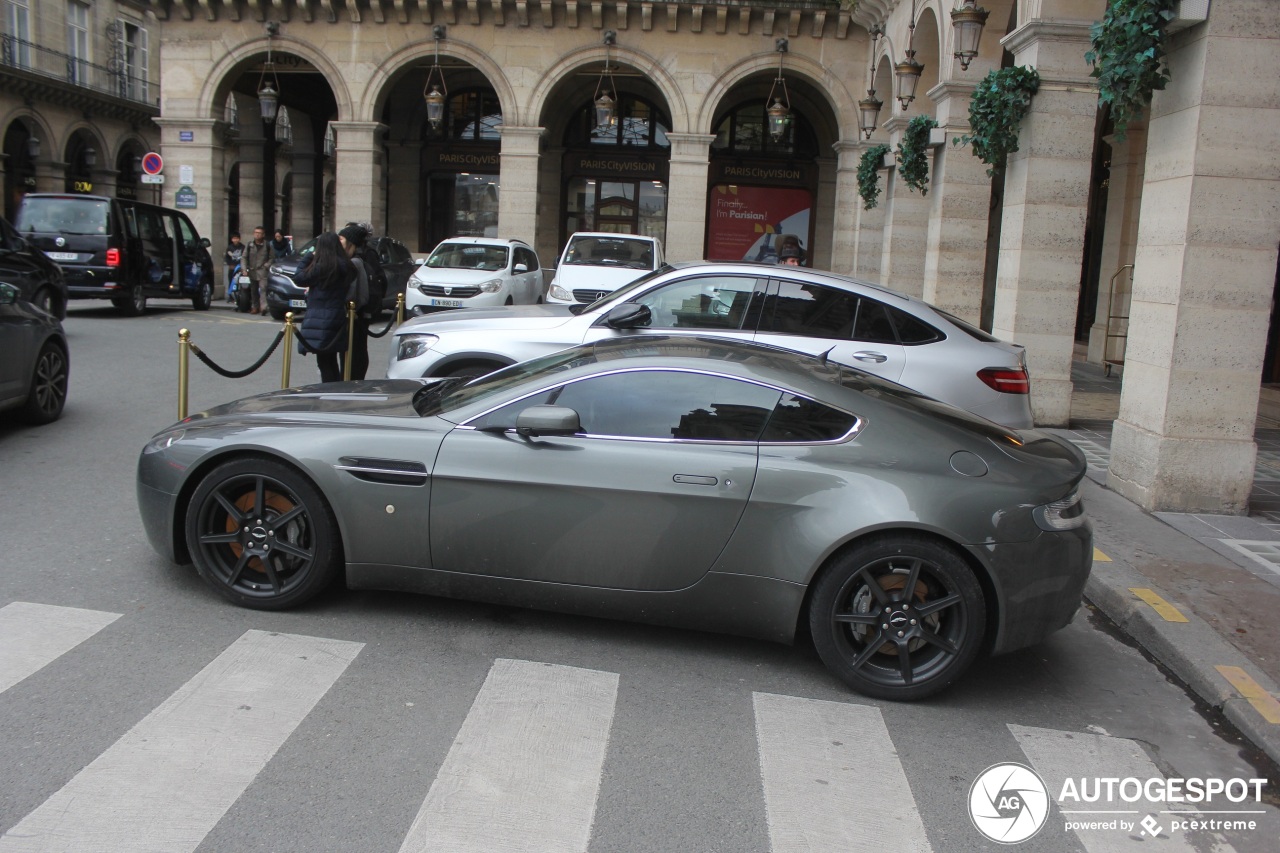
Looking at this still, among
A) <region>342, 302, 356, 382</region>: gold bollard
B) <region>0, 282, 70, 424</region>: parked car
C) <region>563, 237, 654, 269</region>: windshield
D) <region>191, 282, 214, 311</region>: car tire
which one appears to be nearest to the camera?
<region>0, 282, 70, 424</region>: parked car

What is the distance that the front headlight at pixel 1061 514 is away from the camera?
4.47 metres

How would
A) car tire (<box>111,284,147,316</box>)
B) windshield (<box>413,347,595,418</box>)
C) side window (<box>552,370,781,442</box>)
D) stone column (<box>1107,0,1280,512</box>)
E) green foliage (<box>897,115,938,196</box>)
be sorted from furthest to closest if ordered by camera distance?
car tire (<box>111,284,147,316</box>), green foliage (<box>897,115,938,196</box>), stone column (<box>1107,0,1280,512</box>), windshield (<box>413,347,595,418</box>), side window (<box>552,370,781,442</box>)

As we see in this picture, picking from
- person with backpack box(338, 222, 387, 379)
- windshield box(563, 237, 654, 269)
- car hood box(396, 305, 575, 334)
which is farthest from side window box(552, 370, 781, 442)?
windshield box(563, 237, 654, 269)

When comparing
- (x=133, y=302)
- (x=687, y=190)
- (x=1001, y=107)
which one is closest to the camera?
(x=1001, y=107)

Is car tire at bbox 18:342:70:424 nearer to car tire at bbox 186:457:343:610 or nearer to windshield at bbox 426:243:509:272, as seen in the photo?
car tire at bbox 186:457:343:610

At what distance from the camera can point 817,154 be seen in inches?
1101

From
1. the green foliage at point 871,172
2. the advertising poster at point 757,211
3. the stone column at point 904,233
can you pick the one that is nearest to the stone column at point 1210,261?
the stone column at point 904,233

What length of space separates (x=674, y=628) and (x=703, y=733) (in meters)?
1.08

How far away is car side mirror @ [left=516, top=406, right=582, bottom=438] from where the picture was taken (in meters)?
4.62

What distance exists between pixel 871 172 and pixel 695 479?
14.8 m

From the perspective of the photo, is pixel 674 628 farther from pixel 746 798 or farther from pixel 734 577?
pixel 746 798

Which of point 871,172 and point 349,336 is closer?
point 349,336

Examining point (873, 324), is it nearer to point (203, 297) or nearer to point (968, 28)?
point (968, 28)

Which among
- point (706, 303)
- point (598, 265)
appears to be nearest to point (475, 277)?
point (598, 265)
